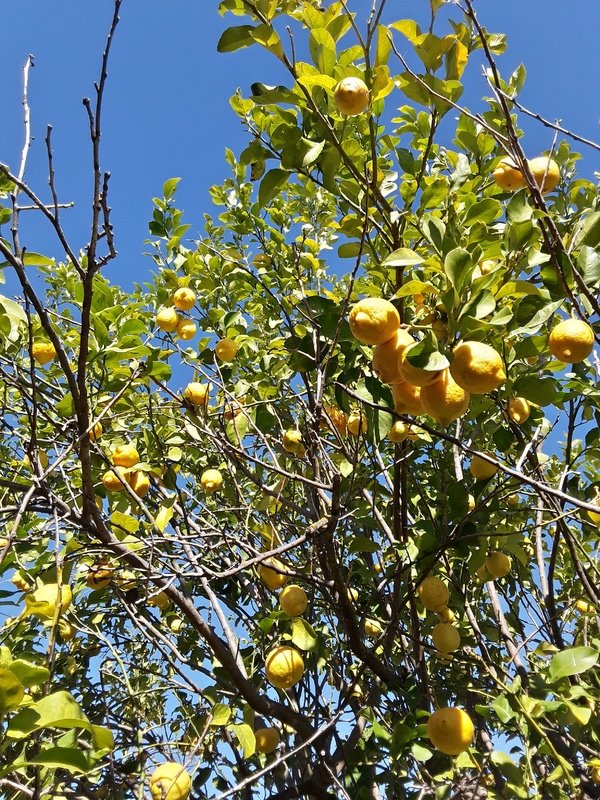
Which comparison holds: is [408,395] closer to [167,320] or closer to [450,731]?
[450,731]

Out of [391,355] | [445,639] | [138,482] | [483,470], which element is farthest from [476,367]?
[138,482]

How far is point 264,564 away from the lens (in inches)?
83.0

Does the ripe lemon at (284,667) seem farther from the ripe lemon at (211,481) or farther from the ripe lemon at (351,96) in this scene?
the ripe lemon at (351,96)

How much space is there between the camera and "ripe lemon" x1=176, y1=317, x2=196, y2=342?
9.72 feet

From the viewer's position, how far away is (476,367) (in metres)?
1.18

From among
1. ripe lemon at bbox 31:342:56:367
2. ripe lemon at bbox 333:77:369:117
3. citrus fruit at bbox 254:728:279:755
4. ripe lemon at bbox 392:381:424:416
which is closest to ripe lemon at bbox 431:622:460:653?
citrus fruit at bbox 254:728:279:755

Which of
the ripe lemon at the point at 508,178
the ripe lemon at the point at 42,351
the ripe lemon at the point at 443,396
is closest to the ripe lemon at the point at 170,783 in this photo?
the ripe lemon at the point at 443,396

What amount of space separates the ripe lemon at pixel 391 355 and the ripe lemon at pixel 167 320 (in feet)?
5.26

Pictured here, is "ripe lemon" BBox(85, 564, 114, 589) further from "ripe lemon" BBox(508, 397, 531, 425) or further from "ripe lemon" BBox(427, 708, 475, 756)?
"ripe lemon" BBox(508, 397, 531, 425)

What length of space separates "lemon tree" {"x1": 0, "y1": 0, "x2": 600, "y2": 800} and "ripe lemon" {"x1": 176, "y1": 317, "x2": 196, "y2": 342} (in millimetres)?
34

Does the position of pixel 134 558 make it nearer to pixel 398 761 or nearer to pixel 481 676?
pixel 398 761

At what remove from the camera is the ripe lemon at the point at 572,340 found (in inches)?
54.6

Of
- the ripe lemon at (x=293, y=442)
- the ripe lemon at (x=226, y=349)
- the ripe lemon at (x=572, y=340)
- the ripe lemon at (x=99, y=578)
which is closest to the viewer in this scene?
the ripe lemon at (x=572, y=340)

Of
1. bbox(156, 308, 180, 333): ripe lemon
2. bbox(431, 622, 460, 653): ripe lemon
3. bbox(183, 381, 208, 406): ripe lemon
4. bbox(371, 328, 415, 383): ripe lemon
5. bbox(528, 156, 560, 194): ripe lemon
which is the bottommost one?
bbox(431, 622, 460, 653): ripe lemon
